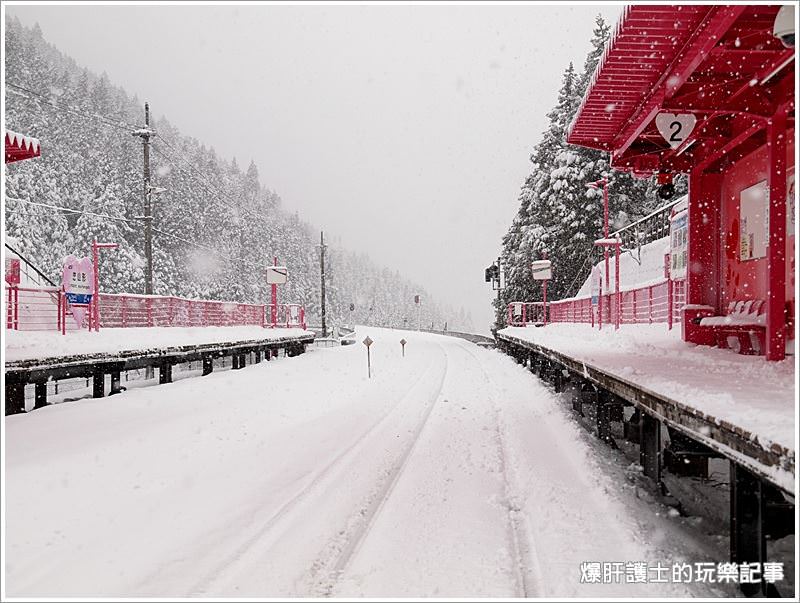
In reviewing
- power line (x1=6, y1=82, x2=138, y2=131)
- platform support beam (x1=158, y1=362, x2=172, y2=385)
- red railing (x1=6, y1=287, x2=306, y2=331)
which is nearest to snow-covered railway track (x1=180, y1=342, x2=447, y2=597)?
platform support beam (x1=158, y1=362, x2=172, y2=385)

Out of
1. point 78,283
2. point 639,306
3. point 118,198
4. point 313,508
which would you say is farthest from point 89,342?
point 118,198

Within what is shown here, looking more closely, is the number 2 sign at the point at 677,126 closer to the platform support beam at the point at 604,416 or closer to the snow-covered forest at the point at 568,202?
the platform support beam at the point at 604,416

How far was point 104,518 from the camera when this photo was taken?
486cm

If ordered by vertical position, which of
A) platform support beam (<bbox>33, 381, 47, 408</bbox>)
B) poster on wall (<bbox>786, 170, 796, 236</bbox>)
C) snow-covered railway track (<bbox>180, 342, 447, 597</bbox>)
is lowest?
snow-covered railway track (<bbox>180, 342, 447, 597</bbox>)

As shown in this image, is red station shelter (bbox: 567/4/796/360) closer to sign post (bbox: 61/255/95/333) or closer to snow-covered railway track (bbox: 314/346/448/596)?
snow-covered railway track (bbox: 314/346/448/596)

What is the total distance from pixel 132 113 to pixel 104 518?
8096 cm

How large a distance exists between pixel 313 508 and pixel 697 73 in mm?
7280

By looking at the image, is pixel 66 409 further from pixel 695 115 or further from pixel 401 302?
pixel 401 302

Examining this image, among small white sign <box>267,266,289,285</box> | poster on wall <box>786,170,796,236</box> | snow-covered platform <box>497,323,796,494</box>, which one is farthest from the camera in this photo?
small white sign <box>267,266,289,285</box>

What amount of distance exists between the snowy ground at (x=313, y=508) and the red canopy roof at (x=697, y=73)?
5069mm

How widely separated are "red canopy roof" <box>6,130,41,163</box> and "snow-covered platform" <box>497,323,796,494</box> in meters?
9.10

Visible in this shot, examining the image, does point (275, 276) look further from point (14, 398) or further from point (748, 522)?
point (748, 522)

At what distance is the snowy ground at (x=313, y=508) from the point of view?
3809 millimetres

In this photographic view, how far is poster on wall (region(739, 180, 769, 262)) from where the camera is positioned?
870cm
